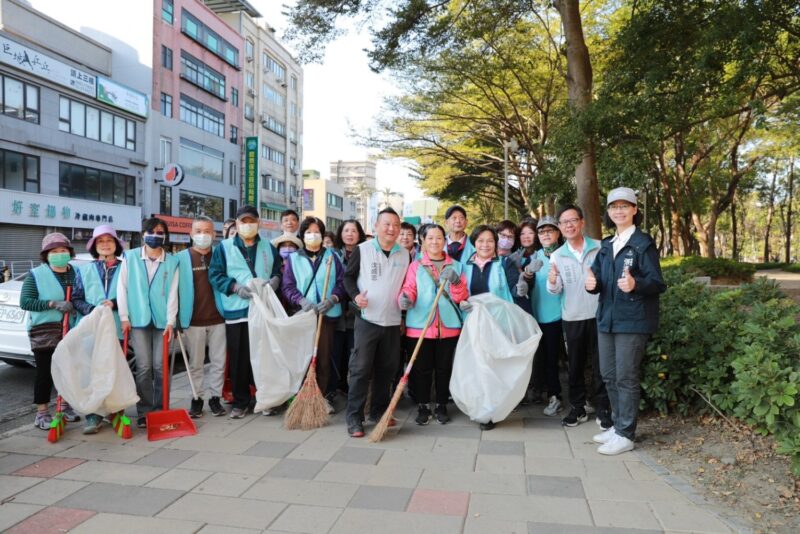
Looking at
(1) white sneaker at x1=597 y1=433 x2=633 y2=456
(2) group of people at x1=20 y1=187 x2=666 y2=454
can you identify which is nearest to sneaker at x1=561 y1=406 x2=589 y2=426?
(2) group of people at x1=20 y1=187 x2=666 y2=454

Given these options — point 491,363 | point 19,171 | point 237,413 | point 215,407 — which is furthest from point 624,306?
point 19,171

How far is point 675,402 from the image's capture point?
4.57 metres

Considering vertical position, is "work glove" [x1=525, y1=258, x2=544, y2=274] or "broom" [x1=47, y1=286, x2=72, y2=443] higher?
"work glove" [x1=525, y1=258, x2=544, y2=274]

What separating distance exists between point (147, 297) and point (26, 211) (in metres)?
20.8

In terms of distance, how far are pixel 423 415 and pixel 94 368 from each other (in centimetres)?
267

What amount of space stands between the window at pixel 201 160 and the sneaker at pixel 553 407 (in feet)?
97.9

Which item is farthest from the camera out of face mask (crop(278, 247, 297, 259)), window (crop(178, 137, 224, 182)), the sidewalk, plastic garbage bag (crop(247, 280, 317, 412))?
window (crop(178, 137, 224, 182))

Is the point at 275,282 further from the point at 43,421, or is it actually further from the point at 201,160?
the point at 201,160

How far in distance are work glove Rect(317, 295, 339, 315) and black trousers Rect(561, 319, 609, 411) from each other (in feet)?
6.51

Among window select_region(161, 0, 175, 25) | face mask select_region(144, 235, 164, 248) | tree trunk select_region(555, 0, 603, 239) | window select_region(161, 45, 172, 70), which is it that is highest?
window select_region(161, 0, 175, 25)

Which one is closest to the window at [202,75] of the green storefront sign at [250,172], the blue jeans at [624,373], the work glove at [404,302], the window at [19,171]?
the green storefront sign at [250,172]

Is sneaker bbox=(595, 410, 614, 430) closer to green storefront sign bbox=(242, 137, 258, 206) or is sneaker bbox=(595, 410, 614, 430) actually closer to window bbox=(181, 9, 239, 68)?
window bbox=(181, 9, 239, 68)

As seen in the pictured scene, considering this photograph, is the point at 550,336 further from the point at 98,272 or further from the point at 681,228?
the point at 681,228

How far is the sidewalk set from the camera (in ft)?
9.89
